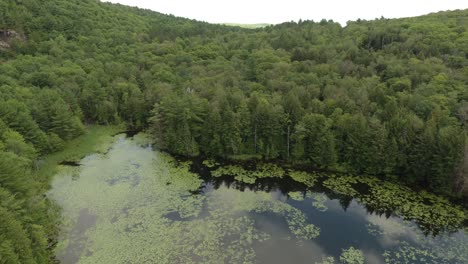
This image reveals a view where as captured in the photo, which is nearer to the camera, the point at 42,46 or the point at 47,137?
the point at 47,137

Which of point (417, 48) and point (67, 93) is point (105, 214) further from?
point (417, 48)

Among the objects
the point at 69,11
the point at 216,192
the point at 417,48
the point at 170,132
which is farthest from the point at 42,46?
the point at 417,48

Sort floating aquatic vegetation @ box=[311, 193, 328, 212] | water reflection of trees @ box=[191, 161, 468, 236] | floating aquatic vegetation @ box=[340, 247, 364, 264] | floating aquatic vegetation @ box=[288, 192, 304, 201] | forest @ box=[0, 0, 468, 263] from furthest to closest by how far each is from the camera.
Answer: floating aquatic vegetation @ box=[288, 192, 304, 201] → forest @ box=[0, 0, 468, 263] → floating aquatic vegetation @ box=[311, 193, 328, 212] → water reflection of trees @ box=[191, 161, 468, 236] → floating aquatic vegetation @ box=[340, 247, 364, 264]

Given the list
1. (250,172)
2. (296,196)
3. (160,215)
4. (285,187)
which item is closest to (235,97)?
(250,172)

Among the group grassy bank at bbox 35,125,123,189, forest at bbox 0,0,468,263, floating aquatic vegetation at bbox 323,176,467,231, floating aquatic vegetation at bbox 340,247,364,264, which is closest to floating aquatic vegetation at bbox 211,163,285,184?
forest at bbox 0,0,468,263

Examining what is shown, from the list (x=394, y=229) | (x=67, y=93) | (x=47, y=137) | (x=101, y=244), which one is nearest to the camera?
(x=101, y=244)

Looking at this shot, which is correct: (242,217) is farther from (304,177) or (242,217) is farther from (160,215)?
(304,177)

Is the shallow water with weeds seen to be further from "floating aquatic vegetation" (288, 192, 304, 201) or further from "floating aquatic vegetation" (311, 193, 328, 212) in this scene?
"floating aquatic vegetation" (288, 192, 304, 201)
